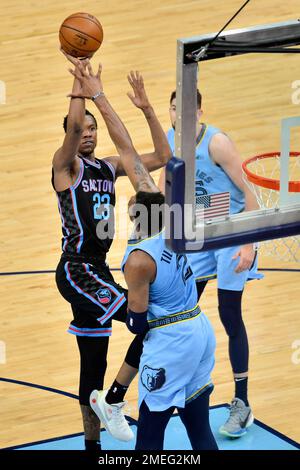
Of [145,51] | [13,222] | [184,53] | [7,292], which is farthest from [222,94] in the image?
[184,53]

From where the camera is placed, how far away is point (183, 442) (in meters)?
6.99

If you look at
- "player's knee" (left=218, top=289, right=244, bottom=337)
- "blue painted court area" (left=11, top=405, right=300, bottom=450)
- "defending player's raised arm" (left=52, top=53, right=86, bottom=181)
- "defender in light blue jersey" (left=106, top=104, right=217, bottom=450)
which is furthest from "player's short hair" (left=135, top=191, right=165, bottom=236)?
"blue painted court area" (left=11, top=405, right=300, bottom=450)

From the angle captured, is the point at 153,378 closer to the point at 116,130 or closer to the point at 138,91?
the point at 116,130

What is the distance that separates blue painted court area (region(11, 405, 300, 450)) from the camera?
6.98 m

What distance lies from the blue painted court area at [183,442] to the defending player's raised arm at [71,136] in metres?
1.65

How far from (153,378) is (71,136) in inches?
58.9

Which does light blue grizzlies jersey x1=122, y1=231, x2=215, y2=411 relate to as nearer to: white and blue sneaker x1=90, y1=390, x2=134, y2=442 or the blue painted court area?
white and blue sneaker x1=90, y1=390, x2=134, y2=442

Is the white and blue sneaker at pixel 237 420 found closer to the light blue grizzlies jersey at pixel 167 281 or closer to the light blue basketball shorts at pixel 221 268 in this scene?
the light blue basketball shorts at pixel 221 268

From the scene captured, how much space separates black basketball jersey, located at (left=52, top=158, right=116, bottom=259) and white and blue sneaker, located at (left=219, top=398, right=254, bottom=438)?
134 centimetres

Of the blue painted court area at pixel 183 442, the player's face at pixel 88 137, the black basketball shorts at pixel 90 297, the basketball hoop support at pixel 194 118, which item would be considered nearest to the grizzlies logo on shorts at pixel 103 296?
the black basketball shorts at pixel 90 297

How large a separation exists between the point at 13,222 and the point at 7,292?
1.14m

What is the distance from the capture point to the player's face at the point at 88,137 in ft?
22.1

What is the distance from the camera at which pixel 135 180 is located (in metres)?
6.16
